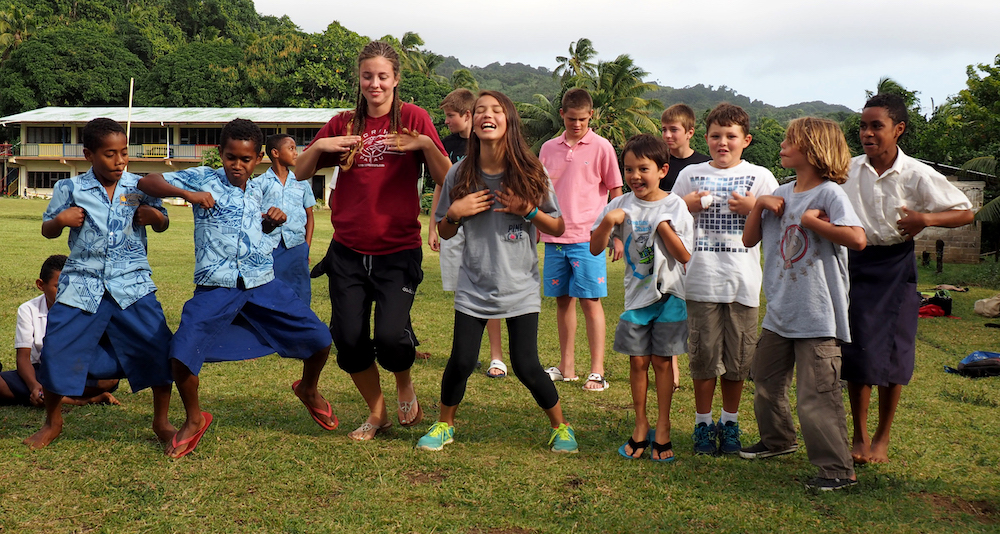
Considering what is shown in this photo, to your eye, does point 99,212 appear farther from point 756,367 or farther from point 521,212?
point 756,367

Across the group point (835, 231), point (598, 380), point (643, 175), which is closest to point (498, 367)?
point (598, 380)

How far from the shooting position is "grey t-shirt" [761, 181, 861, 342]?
400cm

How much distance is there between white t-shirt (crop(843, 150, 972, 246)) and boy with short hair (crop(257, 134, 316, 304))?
398 centimetres

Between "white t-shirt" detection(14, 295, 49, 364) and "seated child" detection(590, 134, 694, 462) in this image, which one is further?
"white t-shirt" detection(14, 295, 49, 364)

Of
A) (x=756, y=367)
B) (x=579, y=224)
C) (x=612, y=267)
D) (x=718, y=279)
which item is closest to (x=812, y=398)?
(x=756, y=367)

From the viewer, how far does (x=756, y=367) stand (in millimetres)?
4387

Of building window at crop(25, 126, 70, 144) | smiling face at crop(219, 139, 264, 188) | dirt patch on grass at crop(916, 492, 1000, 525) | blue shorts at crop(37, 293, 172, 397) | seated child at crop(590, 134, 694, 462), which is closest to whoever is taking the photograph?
dirt patch on grass at crop(916, 492, 1000, 525)

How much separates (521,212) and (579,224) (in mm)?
2040

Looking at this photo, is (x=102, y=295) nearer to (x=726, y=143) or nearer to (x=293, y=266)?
(x=293, y=266)

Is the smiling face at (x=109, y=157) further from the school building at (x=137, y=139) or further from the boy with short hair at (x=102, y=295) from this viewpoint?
the school building at (x=137, y=139)

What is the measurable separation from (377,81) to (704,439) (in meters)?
2.70

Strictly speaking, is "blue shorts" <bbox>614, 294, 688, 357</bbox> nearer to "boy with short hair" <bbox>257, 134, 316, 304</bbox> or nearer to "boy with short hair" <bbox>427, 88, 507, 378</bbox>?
"boy with short hair" <bbox>427, 88, 507, 378</bbox>

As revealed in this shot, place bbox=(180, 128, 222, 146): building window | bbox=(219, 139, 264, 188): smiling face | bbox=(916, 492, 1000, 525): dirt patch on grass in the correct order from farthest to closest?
bbox=(180, 128, 222, 146): building window < bbox=(219, 139, 264, 188): smiling face < bbox=(916, 492, 1000, 525): dirt patch on grass

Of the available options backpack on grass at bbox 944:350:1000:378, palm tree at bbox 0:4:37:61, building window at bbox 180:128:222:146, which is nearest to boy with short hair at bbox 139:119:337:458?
backpack on grass at bbox 944:350:1000:378
